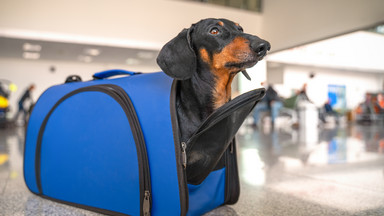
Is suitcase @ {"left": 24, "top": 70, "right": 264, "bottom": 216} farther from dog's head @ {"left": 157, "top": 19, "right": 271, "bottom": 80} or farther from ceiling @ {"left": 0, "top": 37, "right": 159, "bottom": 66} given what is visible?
ceiling @ {"left": 0, "top": 37, "right": 159, "bottom": 66}

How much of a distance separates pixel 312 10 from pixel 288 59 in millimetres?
5107

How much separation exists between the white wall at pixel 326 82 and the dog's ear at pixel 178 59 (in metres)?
13.3

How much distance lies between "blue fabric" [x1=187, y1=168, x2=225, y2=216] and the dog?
0.54 ft

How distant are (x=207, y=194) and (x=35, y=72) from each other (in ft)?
49.1

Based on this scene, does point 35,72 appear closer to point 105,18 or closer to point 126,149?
point 105,18

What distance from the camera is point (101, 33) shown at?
870cm

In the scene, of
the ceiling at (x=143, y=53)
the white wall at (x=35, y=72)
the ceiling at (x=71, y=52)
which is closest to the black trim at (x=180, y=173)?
the ceiling at (x=143, y=53)

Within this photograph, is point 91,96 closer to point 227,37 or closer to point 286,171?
point 227,37

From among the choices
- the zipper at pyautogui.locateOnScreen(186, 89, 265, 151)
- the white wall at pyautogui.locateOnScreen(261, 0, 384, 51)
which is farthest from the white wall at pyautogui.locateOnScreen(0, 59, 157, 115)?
the zipper at pyautogui.locateOnScreen(186, 89, 265, 151)

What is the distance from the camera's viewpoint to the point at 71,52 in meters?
11.7

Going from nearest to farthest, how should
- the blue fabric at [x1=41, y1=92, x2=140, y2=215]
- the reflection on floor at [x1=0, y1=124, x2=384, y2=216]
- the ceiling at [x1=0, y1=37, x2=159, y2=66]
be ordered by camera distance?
the blue fabric at [x1=41, y1=92, x2=140, y2=215] → the reflection on floor at [x1=0, y1=124, x2=384, y2=216] → the ceiling at [x1=0, y1=37, x2=159, y2=66]

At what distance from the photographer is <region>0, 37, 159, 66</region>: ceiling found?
395 inches

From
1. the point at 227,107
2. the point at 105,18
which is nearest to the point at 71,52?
the point at 105,18

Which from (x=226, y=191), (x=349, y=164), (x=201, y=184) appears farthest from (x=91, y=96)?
(x=349, y=164)
